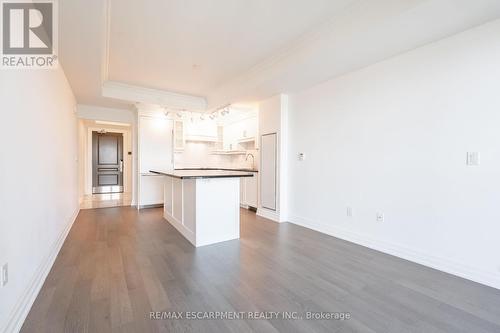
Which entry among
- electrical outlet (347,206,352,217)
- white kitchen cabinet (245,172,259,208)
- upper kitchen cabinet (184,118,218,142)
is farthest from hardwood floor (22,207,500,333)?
upper kitchen cabinet (184,118,218,142)

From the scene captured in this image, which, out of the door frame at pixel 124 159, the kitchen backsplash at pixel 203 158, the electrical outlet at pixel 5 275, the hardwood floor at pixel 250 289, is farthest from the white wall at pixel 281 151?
the door frame at pixel 124 159

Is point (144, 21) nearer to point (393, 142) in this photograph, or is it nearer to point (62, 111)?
point (62, 111)

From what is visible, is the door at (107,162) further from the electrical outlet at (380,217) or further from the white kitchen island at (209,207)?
the electrical outlet at (380,217)

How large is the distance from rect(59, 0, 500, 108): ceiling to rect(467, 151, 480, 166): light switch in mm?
1223

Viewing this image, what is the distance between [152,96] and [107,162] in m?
4.61

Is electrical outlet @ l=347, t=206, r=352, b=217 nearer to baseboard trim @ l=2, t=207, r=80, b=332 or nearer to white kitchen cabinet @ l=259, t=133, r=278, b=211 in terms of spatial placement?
white kitchen cabinet @ l=259, t=133, r=278, b=211

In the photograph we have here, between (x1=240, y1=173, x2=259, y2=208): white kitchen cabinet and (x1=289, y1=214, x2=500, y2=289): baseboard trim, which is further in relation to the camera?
(x1=240, y1=173, x2=259, y2=208): white kitchen cabinet

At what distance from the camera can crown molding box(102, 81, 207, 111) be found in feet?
15.6

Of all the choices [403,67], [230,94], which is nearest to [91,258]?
[230,94]

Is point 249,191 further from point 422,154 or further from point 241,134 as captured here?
point 422,154

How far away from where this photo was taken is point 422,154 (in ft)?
8.75

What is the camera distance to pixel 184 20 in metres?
2.65

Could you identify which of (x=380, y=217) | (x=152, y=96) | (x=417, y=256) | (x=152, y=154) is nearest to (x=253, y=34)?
(x=380, y=217)

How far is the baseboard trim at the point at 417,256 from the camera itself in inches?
88.0
